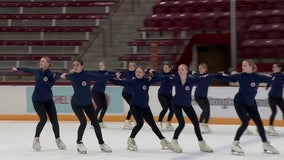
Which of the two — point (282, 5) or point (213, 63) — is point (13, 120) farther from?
point (282, 5)

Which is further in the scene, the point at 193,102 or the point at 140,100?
the point at 193,102

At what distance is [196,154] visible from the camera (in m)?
9.91

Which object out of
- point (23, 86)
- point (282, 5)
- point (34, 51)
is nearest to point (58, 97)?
point (23, 86)

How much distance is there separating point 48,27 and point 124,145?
12.4 m

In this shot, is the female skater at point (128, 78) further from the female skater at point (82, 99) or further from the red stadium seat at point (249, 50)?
the red stadium seat at point (249, 50)

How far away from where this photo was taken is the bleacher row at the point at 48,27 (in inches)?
852

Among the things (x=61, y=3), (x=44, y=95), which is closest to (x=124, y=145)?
(x=44, y=95)

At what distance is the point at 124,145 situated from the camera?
11.3 m

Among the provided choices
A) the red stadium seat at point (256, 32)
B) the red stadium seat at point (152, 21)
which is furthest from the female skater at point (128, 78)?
the red stadium seat at point (152, 21)

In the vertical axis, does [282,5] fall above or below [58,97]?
above

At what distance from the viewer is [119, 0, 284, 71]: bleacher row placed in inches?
746

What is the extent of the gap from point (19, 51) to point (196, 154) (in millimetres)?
13571

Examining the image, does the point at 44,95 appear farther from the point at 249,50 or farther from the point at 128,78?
the point at 249,50

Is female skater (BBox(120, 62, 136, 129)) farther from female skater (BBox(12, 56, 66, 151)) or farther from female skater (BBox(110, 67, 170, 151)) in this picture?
female skater (BBox(12, 56, 66, 151))
